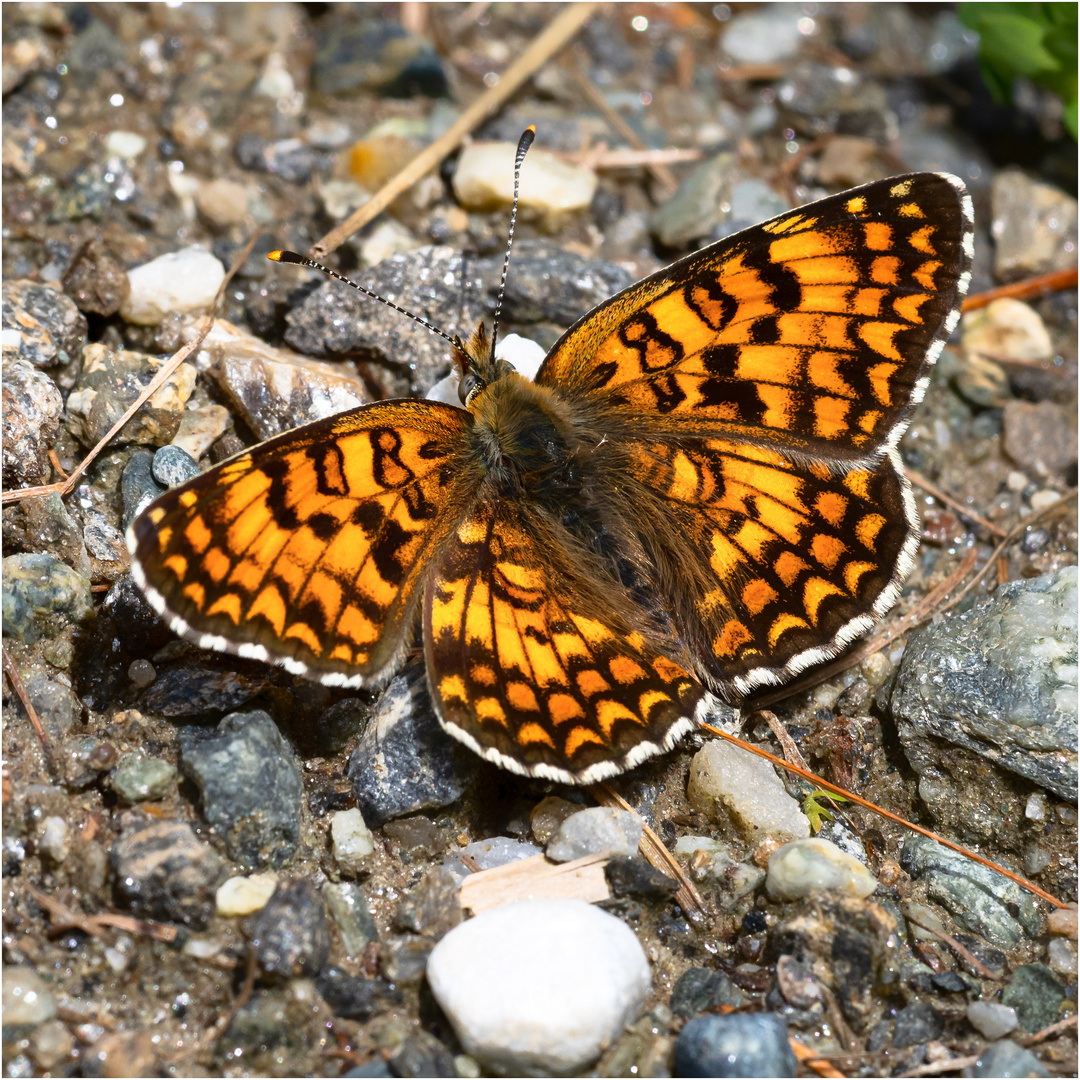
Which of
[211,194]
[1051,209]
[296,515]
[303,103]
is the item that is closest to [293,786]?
[296,515]

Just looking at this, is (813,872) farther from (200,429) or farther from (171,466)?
(200,429)

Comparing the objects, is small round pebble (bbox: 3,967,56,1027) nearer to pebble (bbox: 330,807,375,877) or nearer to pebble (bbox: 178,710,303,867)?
pebble (bbox: 178,710,303,867)

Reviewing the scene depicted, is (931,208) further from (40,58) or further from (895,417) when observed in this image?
(40,58)

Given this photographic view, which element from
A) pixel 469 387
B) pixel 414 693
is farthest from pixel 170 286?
pixel 414 693

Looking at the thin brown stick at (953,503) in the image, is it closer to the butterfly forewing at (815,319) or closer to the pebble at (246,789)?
the butterfly forewing at (815,319)

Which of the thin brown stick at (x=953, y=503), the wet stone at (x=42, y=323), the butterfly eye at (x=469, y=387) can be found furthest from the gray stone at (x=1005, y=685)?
the wet stone at (x=42, y=323)
